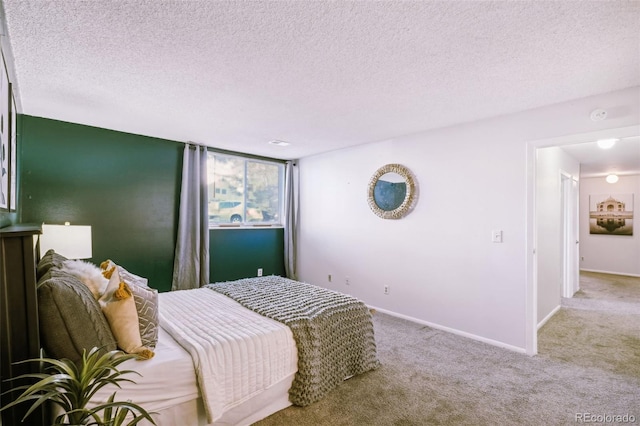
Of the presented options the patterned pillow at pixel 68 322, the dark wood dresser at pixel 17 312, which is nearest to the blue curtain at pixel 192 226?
the patterned pillow at pixel 68 322

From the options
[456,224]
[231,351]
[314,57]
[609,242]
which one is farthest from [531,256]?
[609,242]

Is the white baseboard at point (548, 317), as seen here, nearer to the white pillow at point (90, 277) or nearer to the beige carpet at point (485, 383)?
the beige carpet at point (485, 383)

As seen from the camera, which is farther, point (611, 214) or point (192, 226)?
point (611, 214)

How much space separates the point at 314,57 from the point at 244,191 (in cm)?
348

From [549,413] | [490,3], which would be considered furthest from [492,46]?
[549,413]

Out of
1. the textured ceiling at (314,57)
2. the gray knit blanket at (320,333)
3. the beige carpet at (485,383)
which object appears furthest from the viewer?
the gray knit blanket at (320,333)

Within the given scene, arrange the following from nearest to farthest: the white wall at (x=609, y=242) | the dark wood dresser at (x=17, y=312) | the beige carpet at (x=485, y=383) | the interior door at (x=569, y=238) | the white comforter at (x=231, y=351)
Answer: the dark wood dresser at (x=17, y=312) < the white comforter at (x=231, y=351) < the beige carpet at (x=485, y=383) < the interior door at (x=569, y=238) < the white wall at (x=609, y=242)

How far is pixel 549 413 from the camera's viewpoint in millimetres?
2107

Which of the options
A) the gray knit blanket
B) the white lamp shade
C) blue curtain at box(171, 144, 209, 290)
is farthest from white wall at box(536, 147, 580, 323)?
the white lamp shade

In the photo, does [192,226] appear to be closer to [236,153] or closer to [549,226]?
[236,153]

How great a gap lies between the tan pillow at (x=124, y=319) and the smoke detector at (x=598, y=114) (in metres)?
3.76

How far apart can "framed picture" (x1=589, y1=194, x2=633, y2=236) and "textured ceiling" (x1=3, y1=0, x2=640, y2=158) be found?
6.14m

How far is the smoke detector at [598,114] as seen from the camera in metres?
2.65

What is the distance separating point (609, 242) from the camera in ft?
23.1
